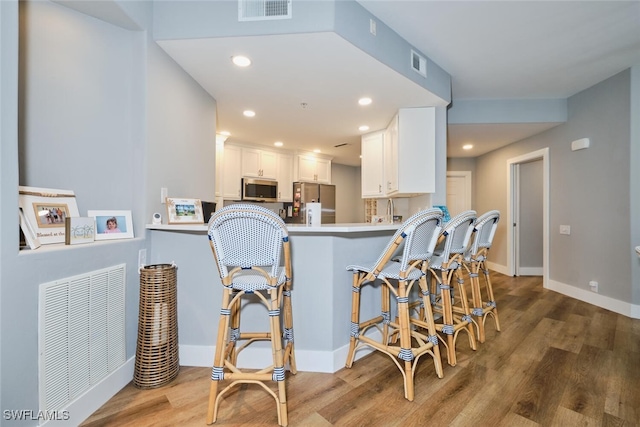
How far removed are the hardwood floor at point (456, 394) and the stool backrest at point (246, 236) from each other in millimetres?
786

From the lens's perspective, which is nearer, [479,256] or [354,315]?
[354,315]

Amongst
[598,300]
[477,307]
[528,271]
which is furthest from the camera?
[528,271]

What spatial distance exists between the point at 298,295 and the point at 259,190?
3077mm

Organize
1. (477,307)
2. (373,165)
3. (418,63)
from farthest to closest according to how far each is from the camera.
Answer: (373,165) < (418,63) < (477,307)

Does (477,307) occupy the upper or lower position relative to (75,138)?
lower

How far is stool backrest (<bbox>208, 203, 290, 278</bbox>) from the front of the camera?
140 cm

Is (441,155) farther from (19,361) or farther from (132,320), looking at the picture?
(19,361)

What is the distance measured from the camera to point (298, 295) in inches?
78.5

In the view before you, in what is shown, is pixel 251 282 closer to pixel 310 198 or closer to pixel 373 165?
pixel 373 165

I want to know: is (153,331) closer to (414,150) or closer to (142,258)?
(142,258)

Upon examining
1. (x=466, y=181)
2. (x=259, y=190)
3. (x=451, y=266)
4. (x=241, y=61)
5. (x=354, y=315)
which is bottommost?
(x=354, y=315)

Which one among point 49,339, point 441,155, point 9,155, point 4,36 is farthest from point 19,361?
point 441,155

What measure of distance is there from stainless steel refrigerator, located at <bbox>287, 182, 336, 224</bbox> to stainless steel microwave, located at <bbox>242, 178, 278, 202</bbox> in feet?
1.37

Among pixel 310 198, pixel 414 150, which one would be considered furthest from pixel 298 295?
pixel 310 198
